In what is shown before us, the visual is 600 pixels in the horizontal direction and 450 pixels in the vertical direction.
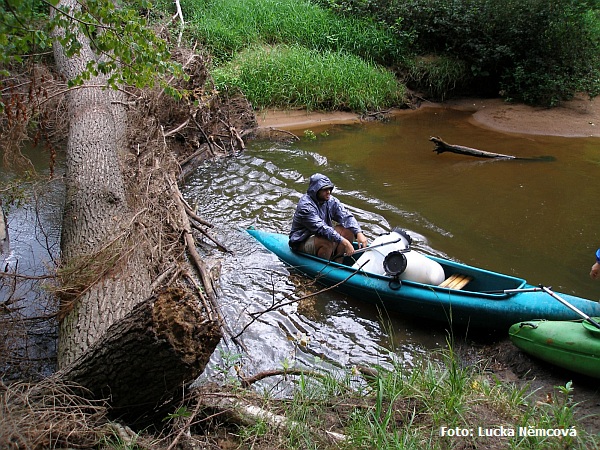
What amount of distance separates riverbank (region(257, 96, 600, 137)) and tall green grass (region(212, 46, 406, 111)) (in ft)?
0.99

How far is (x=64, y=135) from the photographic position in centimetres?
867

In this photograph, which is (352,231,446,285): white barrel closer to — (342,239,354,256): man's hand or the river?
(342,239,354,256): man's hand

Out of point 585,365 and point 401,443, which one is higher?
point 401,443

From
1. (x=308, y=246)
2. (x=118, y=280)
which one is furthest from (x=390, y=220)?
(x=118, y=280)

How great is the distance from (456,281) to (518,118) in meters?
9.49

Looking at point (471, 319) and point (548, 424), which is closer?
point (548, 424)

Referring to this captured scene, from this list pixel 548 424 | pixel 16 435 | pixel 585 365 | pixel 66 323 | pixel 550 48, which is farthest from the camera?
pixel 550 48

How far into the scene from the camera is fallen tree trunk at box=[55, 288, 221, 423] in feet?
9.92

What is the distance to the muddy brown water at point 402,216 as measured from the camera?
219 inches

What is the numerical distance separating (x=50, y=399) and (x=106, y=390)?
304 mm

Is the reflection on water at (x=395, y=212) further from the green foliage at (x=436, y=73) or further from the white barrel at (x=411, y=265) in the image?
the green foliage at (x=436, y=73)

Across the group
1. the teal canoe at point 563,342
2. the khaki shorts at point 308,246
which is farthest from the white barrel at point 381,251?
the teal canoe at point 563,342

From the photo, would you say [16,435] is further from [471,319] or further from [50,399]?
[471,319]

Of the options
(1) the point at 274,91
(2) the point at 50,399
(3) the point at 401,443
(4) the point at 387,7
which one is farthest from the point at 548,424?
(4) the point at 387,7
